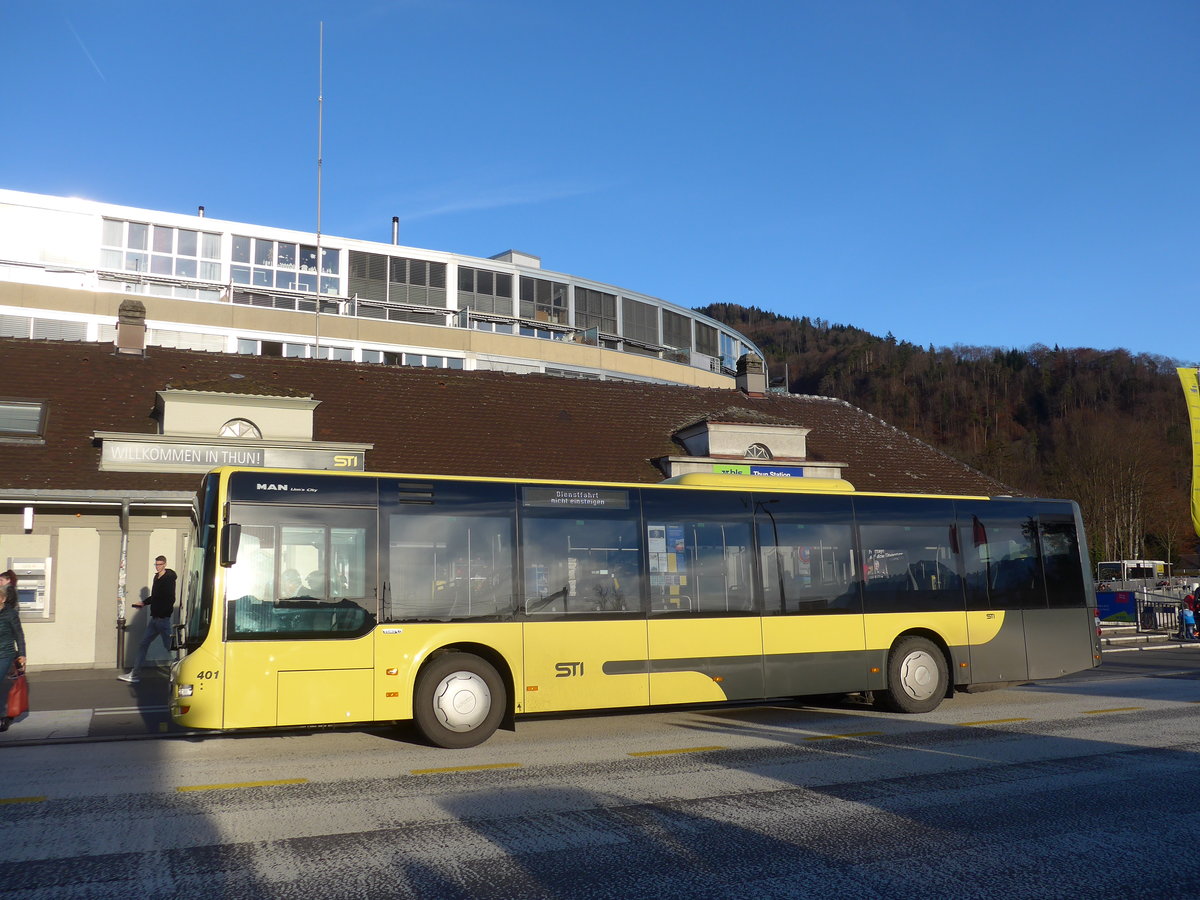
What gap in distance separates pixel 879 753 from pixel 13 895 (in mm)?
7287

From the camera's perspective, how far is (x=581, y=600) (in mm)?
10852

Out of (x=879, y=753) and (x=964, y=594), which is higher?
(x=964, y=594)

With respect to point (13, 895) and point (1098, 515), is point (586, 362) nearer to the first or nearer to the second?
point (1098, 515)

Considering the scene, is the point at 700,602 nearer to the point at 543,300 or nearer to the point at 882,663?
the point at 882,663

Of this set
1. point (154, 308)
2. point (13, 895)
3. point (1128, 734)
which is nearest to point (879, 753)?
A: point (1128, 734)

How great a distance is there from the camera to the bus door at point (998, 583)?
1287 centimetres

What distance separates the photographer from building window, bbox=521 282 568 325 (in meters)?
45.9

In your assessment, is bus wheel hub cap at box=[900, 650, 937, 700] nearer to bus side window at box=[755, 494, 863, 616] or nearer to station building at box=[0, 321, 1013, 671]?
bus side window at box=[755, 494, 863, 616]

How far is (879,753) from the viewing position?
9.40 meters

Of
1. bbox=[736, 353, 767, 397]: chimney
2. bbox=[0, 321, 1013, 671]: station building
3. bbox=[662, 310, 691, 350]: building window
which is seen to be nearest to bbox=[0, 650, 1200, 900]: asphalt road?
bbox=[0, 321, 1013, 671]: station building

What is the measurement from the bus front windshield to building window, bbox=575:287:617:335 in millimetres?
37741

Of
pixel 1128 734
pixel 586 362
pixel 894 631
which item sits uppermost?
pixel 586 362

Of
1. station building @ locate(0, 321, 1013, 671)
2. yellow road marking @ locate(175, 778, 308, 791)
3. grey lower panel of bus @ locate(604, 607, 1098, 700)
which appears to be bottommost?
yellow road marking @ locate(175, 778, 308, 791)

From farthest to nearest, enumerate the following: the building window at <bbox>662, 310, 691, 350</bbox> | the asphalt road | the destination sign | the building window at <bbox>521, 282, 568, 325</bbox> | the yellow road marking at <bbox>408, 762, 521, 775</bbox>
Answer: the building window at <bbox>662, 310, 691, 350</bbox>, the building window at <bbox>521, 282, 568, 325</bbox>, the destination sign, the yellow road marking at <bbox>408, 762, 521, 775</bbox>, the asphalt road
